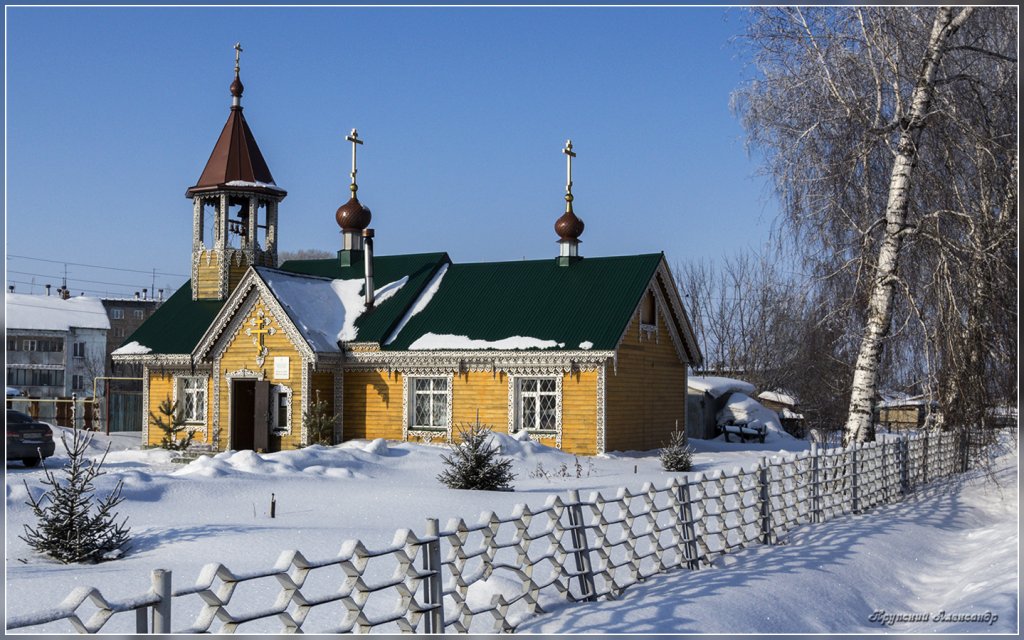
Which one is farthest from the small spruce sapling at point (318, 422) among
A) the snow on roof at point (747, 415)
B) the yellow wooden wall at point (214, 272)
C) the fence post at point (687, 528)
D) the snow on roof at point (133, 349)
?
the fence post at point (687, 528)

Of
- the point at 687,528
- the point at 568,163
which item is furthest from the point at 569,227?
the point at 687,528

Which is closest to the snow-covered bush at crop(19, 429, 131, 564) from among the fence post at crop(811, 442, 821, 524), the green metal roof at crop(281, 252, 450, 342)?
the fence post at crop(811, 442, 821, 524)

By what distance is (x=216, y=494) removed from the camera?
15078 millimetres

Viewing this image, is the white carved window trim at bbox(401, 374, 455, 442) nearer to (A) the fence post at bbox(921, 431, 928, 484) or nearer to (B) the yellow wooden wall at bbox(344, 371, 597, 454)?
(B) the yellow wooden wall at bbox(344, 371, 597, 454)

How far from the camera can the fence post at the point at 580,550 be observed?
376 inches

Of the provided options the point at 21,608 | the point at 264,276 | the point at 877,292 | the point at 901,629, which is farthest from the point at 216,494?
the point at 264,276

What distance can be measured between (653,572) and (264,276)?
19616 mm

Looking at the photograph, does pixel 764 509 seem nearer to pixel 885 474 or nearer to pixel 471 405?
pixel 885 474

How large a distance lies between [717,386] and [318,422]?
15.1 m

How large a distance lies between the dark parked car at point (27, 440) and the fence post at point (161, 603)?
19.8 meters

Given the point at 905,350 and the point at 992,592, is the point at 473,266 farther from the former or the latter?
the point at 992,592

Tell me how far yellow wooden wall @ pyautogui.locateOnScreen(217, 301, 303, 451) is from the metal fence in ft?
46.3

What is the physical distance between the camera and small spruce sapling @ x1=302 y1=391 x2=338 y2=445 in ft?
87.5

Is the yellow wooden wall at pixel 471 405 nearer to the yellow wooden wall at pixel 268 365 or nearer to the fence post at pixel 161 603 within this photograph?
the yellow wooden wall at pixel 268 365
